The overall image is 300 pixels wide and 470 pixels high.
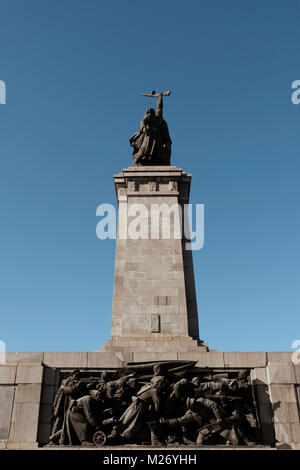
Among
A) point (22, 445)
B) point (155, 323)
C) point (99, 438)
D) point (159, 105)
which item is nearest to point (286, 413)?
point (155, 323)

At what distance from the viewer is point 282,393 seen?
14.5m

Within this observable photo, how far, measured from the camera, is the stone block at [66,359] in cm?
1503

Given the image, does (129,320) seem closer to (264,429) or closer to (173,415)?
(173,415)

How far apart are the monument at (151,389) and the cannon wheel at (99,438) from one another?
0.07 feet

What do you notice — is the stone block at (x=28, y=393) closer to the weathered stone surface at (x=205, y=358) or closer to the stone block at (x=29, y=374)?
the stone block at (x=29, y=374)

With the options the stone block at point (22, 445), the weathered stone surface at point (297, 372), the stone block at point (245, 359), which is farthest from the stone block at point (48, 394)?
the weathered stone surface at point (297, 372)

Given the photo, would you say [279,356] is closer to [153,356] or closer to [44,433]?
[153,356]

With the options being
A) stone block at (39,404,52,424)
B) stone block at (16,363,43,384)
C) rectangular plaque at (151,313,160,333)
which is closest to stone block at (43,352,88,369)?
stone block at (16,363,43,384)

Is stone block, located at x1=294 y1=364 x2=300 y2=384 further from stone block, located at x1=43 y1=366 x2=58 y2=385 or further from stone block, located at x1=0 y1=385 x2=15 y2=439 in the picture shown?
stone block, located at x1=0 y1=385 x2=15 y2=439

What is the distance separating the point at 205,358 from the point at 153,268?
441 cm

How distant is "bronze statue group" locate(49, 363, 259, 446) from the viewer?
13562mm

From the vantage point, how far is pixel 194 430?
13750 mm
